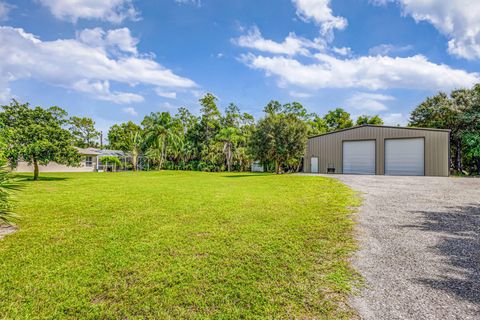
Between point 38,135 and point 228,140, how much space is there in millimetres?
20342

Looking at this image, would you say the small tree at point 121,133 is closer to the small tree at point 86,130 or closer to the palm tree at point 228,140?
the small tree at point 86,130

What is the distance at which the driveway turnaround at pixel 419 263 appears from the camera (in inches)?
96.5

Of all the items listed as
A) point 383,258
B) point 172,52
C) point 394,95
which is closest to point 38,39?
point 172,52

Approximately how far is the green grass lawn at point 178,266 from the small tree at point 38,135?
39.9ft

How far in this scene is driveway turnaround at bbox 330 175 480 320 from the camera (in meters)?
2.45

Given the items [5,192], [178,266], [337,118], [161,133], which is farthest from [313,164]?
[5,192]

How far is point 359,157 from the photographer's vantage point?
22109mm

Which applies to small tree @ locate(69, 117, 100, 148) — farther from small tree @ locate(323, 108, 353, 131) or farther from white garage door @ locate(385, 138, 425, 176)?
white garage door @ locate(385, 138, 425, 176)

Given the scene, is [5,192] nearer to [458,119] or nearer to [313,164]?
[313,164]

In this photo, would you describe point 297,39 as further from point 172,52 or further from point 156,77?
point 156,77

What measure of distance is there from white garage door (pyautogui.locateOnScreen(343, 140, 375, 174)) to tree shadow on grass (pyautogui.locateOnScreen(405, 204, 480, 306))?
51.0 ft

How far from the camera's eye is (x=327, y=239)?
4.46 m

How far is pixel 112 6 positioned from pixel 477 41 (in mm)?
20345

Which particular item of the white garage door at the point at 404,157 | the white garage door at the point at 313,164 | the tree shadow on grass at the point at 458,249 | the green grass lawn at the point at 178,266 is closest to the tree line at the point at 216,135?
the white garage door at the point at 313,164
